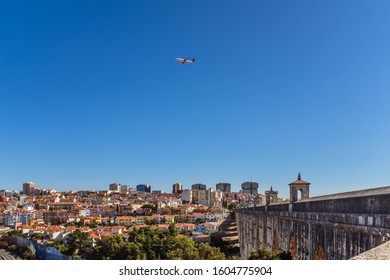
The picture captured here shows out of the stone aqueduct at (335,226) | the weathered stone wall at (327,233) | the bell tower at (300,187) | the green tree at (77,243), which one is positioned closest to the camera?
the weathered stone wall at (327,233)

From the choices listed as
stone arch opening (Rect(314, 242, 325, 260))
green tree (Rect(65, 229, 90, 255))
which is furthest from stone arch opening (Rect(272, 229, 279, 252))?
green tree (Rect(65, 229, 90, 255))

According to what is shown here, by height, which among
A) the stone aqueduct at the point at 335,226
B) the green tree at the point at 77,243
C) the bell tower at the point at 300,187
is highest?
the bell tower at the point at 300,187

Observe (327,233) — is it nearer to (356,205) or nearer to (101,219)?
(356,205)

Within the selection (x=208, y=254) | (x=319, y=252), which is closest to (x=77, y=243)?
(x=208, y=254)

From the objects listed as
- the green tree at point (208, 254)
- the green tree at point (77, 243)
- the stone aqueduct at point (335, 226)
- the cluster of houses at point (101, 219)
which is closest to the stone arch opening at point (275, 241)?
the stone aqueduct at point (335, 226)

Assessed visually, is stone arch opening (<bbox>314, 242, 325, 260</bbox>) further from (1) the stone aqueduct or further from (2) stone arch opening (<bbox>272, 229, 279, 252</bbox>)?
(2) stone arch opening (<bbox>272, 229, 279, 252</bbox>)

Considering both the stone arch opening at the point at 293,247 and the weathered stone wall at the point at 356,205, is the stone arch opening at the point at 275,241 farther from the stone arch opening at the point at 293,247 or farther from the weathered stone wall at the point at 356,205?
the weathered stone wall at the point at 356,205

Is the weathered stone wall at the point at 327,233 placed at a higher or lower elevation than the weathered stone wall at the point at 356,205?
lower

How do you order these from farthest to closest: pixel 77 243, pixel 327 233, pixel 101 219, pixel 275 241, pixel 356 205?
pixel 101 219 → pixel 77 243 → pixel 275 241 → pixel 327 233 → pixel 356 205

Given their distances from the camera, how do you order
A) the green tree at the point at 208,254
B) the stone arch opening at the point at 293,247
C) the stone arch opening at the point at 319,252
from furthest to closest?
the stone arch opening at the point at 293,247 < the green tree at the point at 208,254 < the stone arch opening at the point at 319,252
